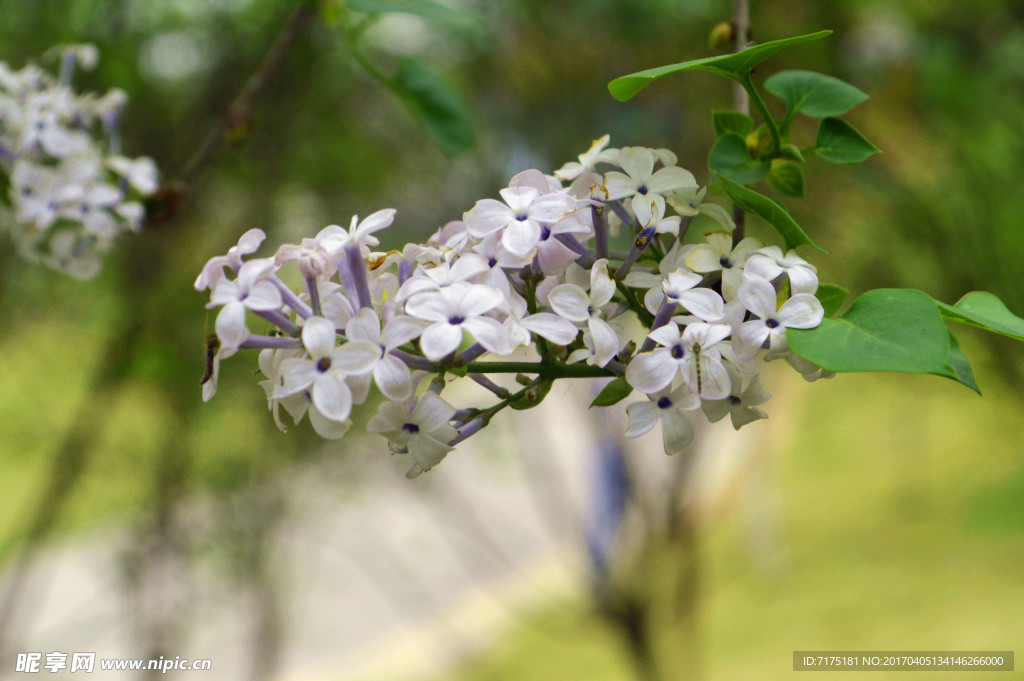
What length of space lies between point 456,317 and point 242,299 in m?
0.09

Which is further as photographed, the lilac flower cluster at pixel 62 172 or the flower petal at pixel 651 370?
the lilac flower cluster at pixel 62 172

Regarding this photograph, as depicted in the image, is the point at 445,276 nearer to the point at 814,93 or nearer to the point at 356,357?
the point at 356,357

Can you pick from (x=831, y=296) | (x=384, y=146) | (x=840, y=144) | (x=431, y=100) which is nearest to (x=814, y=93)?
(x=840, y=144)

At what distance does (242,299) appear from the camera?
305 mm

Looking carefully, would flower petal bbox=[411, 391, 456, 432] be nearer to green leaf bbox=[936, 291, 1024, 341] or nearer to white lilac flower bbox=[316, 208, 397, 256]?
white lilac flower bbox=[316, 208, 397, 256]

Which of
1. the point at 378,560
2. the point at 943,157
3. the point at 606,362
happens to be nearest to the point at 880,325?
the point at 606,362

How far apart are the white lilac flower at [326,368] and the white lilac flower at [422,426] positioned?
1.2 inches

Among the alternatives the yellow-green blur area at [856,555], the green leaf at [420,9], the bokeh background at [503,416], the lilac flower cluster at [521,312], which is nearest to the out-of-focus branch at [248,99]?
the bokeh background at [503,416]

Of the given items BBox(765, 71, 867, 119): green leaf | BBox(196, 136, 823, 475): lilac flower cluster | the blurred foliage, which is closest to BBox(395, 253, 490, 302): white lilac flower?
BBox(196, 136, 823, 475): lilac flower cluster

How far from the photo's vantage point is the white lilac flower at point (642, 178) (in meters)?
0.36

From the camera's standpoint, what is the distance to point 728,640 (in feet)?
7.61

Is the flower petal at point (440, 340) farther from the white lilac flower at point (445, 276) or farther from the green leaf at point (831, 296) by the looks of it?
the green leaf at point (831, 296)

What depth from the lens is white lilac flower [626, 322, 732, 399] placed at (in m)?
0.30

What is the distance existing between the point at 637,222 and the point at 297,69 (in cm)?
133
